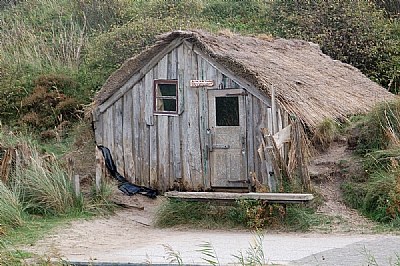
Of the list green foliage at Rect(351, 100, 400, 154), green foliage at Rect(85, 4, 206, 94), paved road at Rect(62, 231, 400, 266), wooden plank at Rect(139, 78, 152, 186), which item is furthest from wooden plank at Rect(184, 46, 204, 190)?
green foliage at Rect(85, 4, 206, 94)

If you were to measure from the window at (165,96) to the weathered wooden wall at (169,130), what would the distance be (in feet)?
0.35

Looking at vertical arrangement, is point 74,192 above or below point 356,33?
below

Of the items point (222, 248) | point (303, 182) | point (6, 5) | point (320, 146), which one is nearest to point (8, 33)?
point (6, 5)

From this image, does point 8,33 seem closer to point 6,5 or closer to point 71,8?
point 71,8

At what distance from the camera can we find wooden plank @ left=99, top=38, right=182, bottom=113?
1716cm

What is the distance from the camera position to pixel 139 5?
29125mm

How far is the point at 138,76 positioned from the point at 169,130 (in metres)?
1.36

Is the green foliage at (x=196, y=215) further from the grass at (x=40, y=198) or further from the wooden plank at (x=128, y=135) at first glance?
the wooden plank at (x=128, y=135)

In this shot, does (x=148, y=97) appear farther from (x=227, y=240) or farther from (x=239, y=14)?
(x=239, y=14)

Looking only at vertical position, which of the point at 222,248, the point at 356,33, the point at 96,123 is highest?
the point at 356,33

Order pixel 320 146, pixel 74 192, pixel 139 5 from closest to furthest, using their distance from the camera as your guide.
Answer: pixel 74 192
pixel 320 146
pixel 139 5

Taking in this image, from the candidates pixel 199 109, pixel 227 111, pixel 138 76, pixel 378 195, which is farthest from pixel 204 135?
pixel 378 195

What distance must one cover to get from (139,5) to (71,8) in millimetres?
2614

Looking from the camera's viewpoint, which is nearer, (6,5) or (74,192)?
(74,192)
